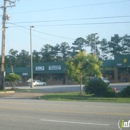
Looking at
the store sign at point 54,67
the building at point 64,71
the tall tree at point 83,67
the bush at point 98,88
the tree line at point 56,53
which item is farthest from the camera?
the tree line at point 56,53

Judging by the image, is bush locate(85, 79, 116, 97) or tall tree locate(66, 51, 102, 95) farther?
tall tree locate(66, 51, 102, 95)

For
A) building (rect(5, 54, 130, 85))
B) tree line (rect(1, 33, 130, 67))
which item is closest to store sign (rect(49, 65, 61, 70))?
building (rect(5, 54, 130, 85))

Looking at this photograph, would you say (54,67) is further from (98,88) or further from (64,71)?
(98,88)

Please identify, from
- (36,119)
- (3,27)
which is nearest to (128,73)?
(3,27)

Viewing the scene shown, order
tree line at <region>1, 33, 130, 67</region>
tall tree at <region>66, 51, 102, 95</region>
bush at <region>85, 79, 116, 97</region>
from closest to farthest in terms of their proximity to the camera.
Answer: bush at <region>85, 79, 116, 97</region> → tall tree at <region>66, 51, 102, 95</region> → tree line at <region>1, 33, 130, 67</region>

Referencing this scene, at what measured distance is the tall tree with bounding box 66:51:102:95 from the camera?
27.1m

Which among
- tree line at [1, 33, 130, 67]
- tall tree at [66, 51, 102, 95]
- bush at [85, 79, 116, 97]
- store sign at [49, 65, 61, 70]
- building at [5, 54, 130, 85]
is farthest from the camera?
tree line at [1, 33, 130, 67]

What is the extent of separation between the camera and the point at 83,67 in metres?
27.5

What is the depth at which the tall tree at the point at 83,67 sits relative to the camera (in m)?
27.1

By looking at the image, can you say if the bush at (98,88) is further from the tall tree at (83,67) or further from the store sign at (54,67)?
the store sign at (54,67)

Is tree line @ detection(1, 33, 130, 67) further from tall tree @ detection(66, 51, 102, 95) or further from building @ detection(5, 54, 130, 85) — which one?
tall tree @ detection(66, 51, 102, 95)

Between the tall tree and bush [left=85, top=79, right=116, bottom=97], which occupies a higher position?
the tall tree

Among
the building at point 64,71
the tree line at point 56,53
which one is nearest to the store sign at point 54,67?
the building at point 64,71

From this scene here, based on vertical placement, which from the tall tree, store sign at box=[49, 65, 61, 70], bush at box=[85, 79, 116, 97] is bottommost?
bush at box=[85, 79, 116, 97]
